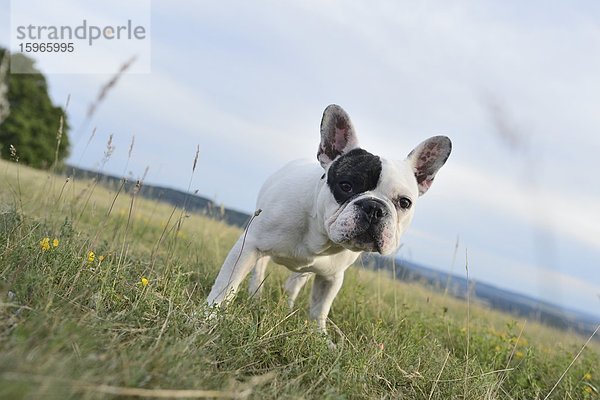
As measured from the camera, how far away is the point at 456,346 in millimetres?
5031

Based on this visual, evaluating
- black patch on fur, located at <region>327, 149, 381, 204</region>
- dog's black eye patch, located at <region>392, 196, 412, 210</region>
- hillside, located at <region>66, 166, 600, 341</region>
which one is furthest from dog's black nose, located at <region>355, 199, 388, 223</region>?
hillside, located at <region>66, 166, 600, 341</region>

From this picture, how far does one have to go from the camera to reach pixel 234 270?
13.2 ft

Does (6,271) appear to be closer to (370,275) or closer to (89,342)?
(89,342)

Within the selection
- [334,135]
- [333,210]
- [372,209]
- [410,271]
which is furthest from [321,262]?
[410,271]

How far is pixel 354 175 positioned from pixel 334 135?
23.0 inches

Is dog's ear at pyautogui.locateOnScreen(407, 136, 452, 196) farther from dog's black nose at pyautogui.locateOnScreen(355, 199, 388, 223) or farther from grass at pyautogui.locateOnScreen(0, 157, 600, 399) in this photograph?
grass at pyautogui.locateOnScreen(0, 157, 600, 399)

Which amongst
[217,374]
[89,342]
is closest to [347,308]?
[217,374]

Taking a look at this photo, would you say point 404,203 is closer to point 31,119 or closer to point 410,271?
point 410,271

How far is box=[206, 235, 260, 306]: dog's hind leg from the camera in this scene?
3.98 m

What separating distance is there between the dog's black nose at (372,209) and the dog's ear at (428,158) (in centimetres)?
96

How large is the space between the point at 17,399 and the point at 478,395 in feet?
8.82

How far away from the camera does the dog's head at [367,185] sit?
12.0ft

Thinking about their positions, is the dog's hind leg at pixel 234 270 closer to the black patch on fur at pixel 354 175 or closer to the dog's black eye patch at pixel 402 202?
the black patch on fur at pixel 354 175

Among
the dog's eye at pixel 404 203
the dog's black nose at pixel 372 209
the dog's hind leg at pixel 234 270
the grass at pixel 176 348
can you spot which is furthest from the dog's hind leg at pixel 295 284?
the dog's black nose at pixel 372 209
